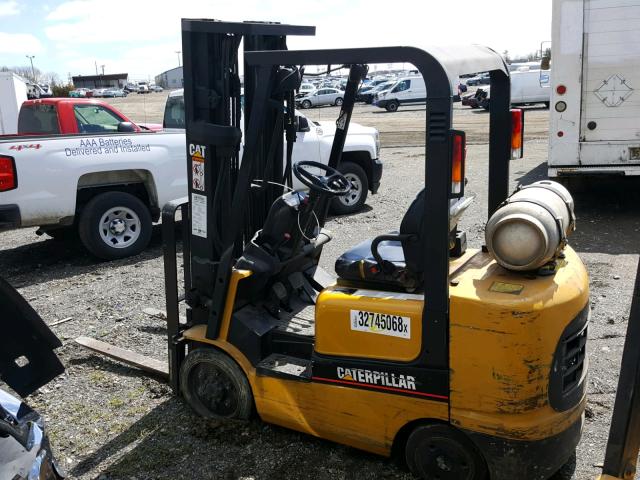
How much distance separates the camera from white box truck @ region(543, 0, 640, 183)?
845cm

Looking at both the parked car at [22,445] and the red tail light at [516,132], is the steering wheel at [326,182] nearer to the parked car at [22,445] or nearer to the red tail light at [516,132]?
the red tail light at [516,132]

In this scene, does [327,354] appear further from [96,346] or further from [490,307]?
[96,346]

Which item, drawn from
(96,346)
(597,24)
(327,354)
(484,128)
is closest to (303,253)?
(327,354)

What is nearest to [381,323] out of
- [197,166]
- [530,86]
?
[197,166]

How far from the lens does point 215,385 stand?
429 centimetres

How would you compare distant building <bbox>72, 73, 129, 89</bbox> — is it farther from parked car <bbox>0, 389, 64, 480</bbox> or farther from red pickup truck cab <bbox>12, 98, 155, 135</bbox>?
parked car <bbox>0, 389, 64, 480</bbox>

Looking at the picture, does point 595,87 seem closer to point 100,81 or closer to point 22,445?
point 22,445

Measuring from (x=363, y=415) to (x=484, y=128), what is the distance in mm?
23134

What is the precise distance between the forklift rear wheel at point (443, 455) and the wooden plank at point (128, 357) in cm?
217

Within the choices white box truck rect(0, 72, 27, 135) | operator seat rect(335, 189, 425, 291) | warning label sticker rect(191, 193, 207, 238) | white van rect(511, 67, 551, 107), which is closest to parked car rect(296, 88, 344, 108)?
white van rect(511, 67, 551, 107)

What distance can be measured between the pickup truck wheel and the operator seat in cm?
652

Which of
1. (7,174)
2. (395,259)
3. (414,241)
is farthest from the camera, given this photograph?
(7,174)

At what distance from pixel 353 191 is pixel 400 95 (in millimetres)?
29314

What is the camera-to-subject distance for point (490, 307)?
10.1ft
